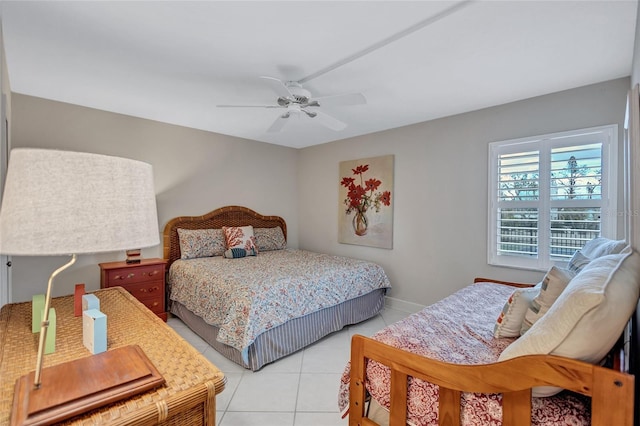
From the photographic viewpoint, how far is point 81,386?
2.66ft

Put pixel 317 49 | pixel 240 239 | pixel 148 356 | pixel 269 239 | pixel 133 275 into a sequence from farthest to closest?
pixel 269 239 < pixel 240 239 < pixel 133 275 < pixel 317 49 < pixel 148 356

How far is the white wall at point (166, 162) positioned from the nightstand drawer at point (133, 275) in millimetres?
402

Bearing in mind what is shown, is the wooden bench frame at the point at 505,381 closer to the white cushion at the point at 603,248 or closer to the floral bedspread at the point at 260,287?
the white cushion at the point at 603,248

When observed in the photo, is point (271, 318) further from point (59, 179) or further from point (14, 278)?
point (14, 278)

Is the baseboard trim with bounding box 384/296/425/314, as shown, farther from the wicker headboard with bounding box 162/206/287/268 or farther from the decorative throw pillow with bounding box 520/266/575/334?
the decorative throw pillow with bounding box 520/266/575/334

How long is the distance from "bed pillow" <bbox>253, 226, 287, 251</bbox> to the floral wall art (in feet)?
3.03

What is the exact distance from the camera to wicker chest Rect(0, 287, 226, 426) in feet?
2.51

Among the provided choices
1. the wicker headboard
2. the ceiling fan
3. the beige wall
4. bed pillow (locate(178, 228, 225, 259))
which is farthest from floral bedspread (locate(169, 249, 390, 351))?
the ceiling fan

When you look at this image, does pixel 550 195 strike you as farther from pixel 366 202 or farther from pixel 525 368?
pixel 525 368

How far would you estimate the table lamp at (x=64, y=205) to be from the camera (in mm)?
683

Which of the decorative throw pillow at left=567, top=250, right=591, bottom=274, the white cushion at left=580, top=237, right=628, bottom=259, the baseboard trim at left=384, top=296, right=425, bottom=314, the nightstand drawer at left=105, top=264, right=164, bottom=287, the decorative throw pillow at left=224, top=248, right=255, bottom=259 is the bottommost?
the baseboard trim at left=384, top=296, right=425, bottom=314

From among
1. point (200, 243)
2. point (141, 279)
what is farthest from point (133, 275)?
point (200, 243)

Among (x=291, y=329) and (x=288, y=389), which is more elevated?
(x=291, y=329)

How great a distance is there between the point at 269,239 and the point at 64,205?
12.5 feet
